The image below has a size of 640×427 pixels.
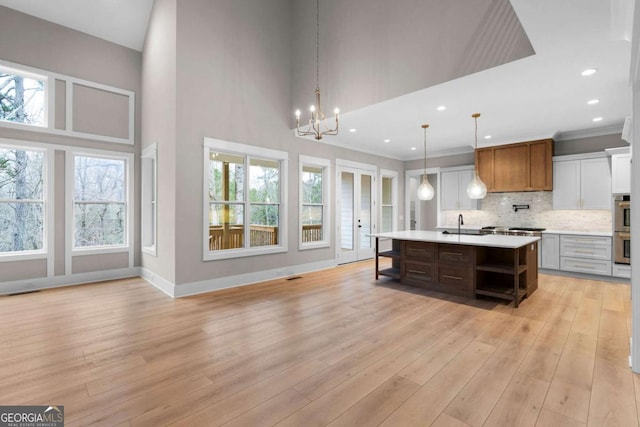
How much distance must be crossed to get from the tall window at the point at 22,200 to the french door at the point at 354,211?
5.30 meters

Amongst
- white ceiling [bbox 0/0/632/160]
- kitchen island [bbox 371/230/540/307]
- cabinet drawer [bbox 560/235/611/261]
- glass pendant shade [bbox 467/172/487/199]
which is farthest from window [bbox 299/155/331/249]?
cabinet drawer [bbox 560/235/611/261]

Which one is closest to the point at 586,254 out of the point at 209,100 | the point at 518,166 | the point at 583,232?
the point at 583,232

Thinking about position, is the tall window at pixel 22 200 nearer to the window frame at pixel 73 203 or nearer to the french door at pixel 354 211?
the window frame at pixel 73 203

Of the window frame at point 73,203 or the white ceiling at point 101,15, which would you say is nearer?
the white ceiling at point 101,15

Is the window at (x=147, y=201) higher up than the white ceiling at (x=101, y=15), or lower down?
lower down

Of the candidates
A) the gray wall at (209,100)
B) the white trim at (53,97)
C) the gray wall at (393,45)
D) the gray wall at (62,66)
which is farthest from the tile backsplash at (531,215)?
the white trim at (53,97)

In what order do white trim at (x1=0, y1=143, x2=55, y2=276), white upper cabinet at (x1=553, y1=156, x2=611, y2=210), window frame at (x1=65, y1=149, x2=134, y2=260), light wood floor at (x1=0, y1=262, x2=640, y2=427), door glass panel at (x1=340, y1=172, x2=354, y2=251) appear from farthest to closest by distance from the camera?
door glass panel at (x1=340, y1=172, x2=354, y2=251) < white upper cabinet at (x1=553, y1=156, x2=611, y2=210) < window frame at (x1=65, y1=149, x2=134, y2=260) < white trim at (x1=0, y1=143, x2=55, y2=276) < light wood floor at (x1=0, y1=262, x2=640, y2=427)

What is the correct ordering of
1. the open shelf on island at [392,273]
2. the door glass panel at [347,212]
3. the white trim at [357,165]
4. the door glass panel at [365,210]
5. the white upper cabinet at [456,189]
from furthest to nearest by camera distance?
the door glass panel at [365,210] < the white upper cabinet at [456,189] < the door glass panel at [347,212] < the white trim at [357,165] < the open shelf on island at [392,273]

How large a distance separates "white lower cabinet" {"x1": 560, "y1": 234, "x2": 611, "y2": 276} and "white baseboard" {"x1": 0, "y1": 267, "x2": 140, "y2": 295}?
317 inches

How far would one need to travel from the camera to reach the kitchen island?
412 cm

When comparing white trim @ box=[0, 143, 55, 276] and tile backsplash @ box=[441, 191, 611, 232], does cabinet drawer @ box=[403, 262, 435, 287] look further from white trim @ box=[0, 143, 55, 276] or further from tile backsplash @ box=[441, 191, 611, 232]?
white trim @ box=[0, 143, 55, 276]

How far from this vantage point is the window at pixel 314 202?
6204 millimetres

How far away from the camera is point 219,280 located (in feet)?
15.8

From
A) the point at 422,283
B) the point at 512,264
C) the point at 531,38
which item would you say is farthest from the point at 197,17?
the point at 512,264
